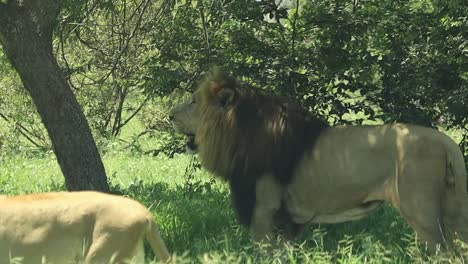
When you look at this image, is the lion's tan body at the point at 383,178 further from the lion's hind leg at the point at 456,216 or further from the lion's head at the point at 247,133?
the lion's head at the point at 247,133

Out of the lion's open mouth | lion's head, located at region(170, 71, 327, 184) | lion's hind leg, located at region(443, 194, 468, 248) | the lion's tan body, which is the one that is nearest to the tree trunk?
the lion's open mouth

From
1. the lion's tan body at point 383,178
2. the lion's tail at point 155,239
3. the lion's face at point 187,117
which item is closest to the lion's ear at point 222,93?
the lion's face at point 187,117

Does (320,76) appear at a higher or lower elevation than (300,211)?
higher

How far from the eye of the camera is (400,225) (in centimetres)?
654

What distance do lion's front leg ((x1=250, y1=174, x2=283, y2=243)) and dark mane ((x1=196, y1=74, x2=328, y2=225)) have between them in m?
0.04

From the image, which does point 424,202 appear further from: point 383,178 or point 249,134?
point 249,134

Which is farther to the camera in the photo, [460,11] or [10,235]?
[460,11]

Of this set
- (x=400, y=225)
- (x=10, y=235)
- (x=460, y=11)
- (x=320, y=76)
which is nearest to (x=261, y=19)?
(x=320, y=76)

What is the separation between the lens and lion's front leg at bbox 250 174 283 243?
18.4ft

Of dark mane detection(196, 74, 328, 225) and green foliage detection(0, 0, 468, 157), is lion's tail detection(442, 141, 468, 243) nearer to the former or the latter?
dark mane detection(196, 74, 328, 225)

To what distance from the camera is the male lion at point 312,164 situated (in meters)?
5.22

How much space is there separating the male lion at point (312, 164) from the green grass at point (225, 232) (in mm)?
190

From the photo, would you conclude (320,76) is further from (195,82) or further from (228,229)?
(228,229)

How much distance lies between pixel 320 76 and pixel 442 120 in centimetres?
119
